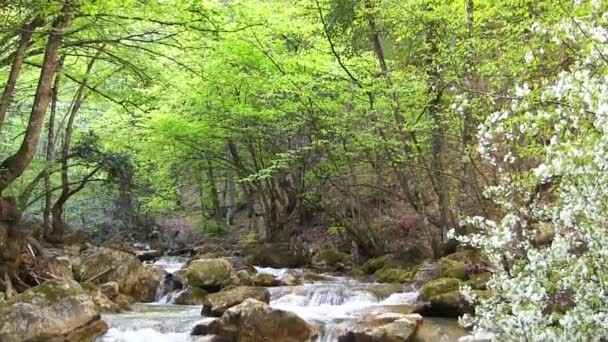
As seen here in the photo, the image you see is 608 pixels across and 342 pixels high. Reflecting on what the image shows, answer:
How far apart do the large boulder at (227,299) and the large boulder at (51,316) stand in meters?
2.10

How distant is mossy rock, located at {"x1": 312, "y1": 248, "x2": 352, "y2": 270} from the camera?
1800cm

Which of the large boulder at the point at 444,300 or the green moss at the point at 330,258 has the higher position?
the green moss at the point at 330,258

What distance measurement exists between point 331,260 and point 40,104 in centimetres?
1107

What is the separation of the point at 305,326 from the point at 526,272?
6.07m

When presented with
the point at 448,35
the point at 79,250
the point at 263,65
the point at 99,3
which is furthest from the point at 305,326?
the point at 79,250

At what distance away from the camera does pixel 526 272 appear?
4113 millimetres

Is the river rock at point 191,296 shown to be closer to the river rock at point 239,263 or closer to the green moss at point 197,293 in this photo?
the green moss at point 197,293

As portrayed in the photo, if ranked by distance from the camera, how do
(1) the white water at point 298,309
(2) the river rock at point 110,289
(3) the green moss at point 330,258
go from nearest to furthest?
(1) the white water at point 298,309 → (2) the river rock at point 110,289 → (3) the green moss at point 330,258

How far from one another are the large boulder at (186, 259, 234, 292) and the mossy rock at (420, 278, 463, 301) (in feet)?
15.5

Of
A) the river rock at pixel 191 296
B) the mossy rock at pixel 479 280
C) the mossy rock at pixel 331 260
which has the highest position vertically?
the mossy rock at pixel 331 260

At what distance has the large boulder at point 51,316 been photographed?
8.62 meters

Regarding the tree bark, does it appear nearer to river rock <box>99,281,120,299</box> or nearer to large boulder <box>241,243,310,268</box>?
river rock <box>99,281,120,299</box>

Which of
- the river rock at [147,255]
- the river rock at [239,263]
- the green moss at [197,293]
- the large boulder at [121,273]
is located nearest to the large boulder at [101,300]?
the large boulder at [121,273]

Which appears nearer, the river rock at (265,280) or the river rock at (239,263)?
the river rock at (265,280)
